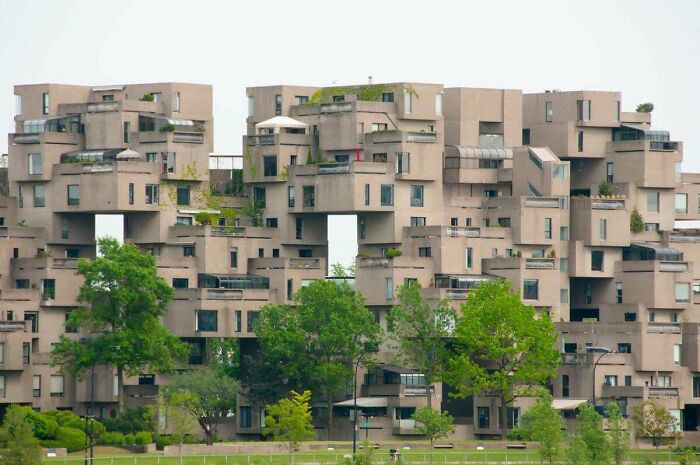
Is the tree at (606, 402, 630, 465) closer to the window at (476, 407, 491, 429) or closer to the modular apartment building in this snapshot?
the modular apartment building

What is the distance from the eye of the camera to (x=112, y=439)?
173 metres

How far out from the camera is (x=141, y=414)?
179750mm

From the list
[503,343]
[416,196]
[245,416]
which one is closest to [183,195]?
[416,196]

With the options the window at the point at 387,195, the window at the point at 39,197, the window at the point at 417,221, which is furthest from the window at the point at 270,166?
the window at the point at 39,197

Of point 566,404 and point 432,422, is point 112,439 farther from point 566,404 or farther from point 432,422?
point 566,404

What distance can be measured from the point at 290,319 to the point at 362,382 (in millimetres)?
8678

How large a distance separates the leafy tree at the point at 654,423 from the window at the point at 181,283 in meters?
32.0

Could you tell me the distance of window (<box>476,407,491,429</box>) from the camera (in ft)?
626

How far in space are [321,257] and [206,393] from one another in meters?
20.1

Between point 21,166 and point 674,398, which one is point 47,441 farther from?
point 674,398

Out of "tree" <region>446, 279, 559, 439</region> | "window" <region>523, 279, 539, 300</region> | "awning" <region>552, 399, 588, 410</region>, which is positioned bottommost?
"awning" <region>552, 399, 588, 410</region>

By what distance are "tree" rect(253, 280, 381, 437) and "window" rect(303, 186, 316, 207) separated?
952cm

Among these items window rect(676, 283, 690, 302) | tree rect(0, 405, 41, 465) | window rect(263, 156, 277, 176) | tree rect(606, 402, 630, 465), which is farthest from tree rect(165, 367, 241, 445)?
window rect(676, 283, 690, 302)

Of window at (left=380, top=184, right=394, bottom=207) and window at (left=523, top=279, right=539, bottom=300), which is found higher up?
window at (left=380, top=184, right=394, bottom=207)
